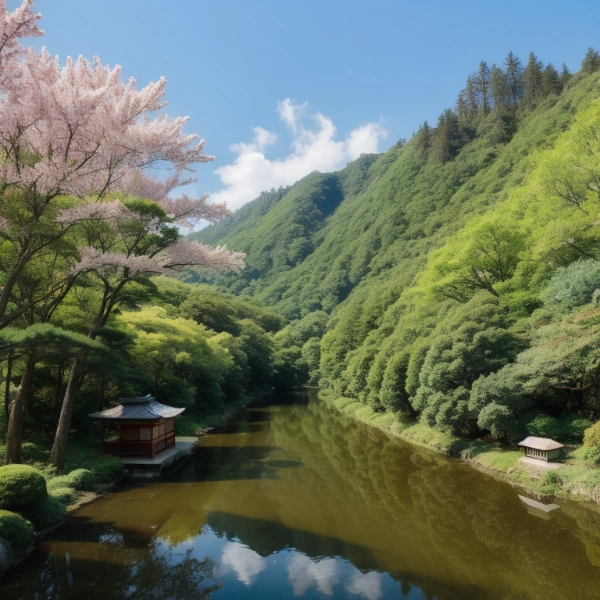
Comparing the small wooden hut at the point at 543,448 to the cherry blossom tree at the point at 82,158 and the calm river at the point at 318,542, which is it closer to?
the calm river at the point at 318,542

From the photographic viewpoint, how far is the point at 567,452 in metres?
17.1

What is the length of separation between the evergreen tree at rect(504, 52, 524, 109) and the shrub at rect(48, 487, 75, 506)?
87.9 m

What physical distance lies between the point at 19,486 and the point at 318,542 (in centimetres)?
824

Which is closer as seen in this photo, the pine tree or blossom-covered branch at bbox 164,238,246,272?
blossom-covered branch at bbox 164,238,246,272

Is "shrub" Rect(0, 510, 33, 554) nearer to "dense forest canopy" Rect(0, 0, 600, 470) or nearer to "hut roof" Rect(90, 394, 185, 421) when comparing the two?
"dense forest canopy" Rect(0, 0, 600, 470)

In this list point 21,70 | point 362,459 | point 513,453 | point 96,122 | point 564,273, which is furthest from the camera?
point 362,459

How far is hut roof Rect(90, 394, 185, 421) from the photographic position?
750 inches

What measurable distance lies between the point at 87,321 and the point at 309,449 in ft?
47.3

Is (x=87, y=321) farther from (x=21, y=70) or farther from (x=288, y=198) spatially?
(x=288, y=198)

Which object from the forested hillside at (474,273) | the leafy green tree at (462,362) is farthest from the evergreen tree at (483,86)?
the leafy green tree at (462,362)

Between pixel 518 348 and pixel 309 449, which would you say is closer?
pixel 518 348

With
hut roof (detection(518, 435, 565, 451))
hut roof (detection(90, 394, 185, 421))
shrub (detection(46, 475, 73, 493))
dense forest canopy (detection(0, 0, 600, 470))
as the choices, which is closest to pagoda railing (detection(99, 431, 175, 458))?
hut roof (detection(90, 394, 185, 421))

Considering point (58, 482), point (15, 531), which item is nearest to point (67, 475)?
A: point (58, 482)

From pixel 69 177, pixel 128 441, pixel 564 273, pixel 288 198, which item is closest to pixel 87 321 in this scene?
pixel 128 441
